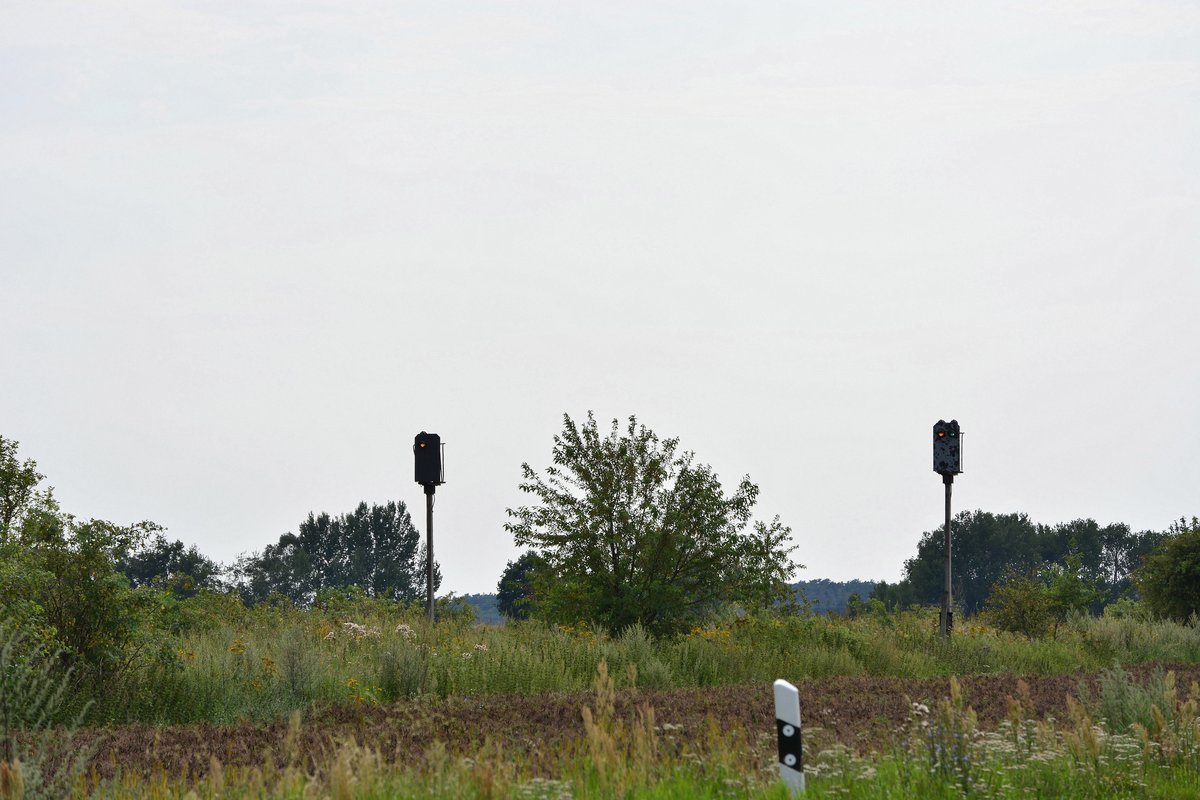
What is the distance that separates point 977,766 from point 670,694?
4.87 meters

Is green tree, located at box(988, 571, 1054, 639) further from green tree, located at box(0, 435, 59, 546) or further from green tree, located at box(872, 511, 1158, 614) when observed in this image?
green tree, located at box(872, 511, 1158, 614)

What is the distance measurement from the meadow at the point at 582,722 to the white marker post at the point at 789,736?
8.3 inches

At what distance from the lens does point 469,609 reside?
32.4 m

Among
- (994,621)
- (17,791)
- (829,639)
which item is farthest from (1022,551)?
(17,791)

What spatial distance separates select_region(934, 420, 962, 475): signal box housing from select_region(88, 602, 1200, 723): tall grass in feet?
11.2

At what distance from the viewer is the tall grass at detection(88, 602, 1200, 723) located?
48.4 ft

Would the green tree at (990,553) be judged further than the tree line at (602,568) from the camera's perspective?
Yes

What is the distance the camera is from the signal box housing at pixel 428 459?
26359 mm

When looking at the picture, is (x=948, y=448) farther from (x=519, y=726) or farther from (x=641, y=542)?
(x=519, y=726)

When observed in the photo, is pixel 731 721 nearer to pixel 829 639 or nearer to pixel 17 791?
pixel 17 791

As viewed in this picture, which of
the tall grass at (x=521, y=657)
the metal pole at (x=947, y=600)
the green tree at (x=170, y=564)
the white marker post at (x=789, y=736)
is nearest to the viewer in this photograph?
the white marker post at (x=789, y=736)

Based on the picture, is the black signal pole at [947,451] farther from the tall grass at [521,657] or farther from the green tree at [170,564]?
the green tree at [170,564]

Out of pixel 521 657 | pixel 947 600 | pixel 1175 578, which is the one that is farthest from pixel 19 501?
pixel 1175 578

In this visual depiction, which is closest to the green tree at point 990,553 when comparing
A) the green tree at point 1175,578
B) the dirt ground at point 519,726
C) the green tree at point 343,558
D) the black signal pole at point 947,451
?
the green tree at point 343,558
